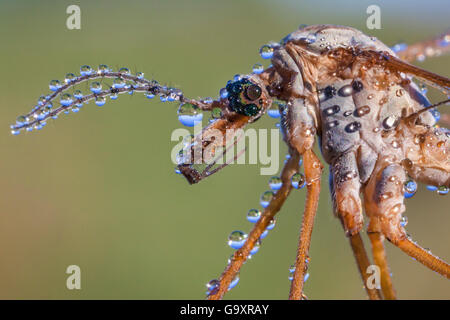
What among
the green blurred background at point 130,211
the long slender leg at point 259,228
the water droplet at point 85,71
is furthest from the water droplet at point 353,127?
the green blurred background at point 130,211

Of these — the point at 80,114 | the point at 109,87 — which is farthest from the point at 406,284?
the point at 80,114

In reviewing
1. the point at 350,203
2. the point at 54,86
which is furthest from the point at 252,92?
the point at 54,86

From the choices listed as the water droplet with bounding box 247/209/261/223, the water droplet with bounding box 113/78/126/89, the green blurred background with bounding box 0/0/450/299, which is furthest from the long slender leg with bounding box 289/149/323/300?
the green blurred background with bounding box 0/0/450/299

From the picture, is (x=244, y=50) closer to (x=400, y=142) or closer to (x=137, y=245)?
(x=137, y=245)

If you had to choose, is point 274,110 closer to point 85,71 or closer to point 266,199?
point 266,199

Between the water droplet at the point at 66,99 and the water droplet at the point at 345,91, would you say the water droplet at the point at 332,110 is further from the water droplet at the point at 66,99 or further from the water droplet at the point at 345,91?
the water droplet at the point at 66,99

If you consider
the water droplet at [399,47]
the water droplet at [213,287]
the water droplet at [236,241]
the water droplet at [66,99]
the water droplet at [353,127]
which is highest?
the water droplet at [399,47]
